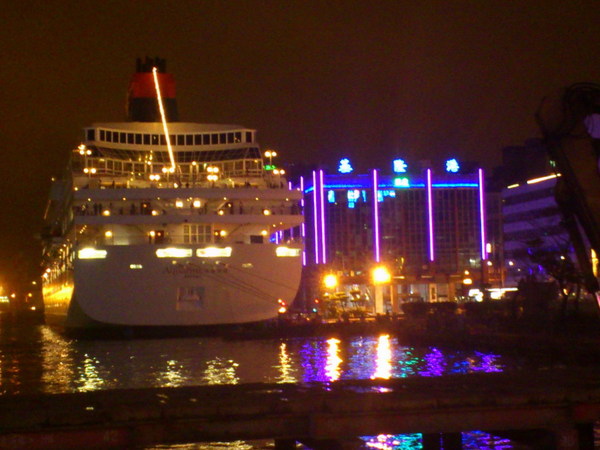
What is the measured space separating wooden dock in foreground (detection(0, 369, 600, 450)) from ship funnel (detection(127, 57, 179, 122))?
182 feet

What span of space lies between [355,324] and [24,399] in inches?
1603

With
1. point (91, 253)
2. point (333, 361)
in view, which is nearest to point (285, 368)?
point (333, 361)

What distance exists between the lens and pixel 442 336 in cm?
4359

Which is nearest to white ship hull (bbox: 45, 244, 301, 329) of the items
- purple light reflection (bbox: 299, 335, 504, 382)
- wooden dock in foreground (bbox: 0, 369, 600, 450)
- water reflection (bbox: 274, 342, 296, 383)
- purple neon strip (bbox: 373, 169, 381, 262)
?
purple light reflection (bbox: 299, 335, 504, 382)

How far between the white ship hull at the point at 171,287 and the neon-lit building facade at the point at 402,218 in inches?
2385

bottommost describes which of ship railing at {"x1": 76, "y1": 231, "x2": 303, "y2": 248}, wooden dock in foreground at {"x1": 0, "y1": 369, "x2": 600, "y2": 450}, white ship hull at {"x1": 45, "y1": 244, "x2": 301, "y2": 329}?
wooden dock in foreground at {"x1": 0, "y1": 369, "x2": 600, "y2": 450}

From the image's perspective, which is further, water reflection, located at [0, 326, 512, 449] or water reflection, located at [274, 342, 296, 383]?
water reflection, located at [0, 326, 512, 449]

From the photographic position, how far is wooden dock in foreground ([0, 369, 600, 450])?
42.2ft

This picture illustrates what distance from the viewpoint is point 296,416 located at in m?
13.4

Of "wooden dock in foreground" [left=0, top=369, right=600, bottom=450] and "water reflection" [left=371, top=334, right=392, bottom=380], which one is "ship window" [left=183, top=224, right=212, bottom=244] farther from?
"wooden dock in foreground" [left=0, top=369, right=600, bottom=450]

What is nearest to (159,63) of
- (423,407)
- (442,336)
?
(442,336)

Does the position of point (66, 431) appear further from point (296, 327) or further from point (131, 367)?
point (296, 327)

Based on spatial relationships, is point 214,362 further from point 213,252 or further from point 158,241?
point 158,241

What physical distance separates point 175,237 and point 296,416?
3907 centimetres
